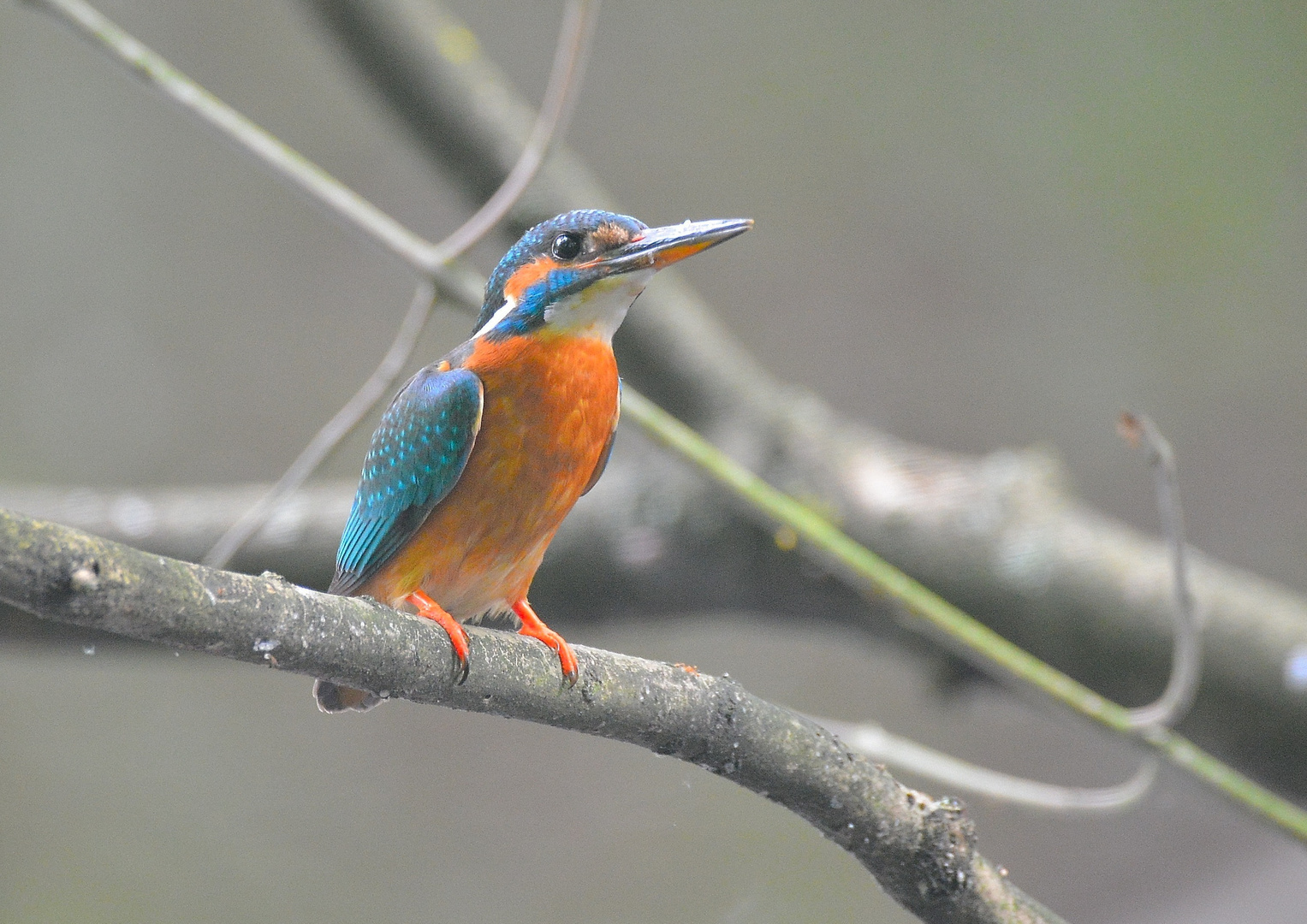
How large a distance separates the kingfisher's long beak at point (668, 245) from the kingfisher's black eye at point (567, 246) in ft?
0.14

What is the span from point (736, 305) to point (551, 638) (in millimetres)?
2785

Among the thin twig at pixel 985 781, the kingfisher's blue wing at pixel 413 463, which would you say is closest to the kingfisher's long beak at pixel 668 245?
the kingfisher's blue wing at pixel 413 463

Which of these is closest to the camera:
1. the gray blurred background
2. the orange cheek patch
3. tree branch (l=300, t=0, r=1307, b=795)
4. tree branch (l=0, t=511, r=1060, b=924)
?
tree branch (l=0, t=511, r=1060, b=924)

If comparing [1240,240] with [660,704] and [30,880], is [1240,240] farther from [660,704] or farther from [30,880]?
[30,880]


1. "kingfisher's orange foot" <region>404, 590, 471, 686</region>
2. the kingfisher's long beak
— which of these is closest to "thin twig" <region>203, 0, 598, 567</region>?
the kingfisher's long beak

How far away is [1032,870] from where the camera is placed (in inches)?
125

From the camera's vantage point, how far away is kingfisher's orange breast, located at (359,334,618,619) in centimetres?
145

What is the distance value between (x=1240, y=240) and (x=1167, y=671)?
1883 mm

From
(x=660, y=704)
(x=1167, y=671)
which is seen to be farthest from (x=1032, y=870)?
(x=660, y=704)

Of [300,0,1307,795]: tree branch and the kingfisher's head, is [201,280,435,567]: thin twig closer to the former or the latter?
the kingfisher's head

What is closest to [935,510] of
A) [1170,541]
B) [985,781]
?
[985,781]

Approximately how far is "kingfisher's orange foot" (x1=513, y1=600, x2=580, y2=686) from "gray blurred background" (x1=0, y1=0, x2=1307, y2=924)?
1.53m

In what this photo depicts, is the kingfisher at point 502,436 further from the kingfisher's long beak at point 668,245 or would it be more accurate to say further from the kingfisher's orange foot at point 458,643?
the kingfisher's orange foot at point 458,643

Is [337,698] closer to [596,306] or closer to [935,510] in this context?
[596,306]
